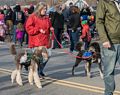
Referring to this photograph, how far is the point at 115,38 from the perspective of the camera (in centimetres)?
680

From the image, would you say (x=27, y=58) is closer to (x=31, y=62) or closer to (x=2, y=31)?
(x=31, y=62)

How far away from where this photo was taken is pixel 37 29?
992 cm

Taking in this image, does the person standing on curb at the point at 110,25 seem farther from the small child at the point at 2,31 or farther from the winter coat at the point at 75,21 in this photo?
the small child at the point at 2,31

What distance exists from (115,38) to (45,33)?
11.6ft

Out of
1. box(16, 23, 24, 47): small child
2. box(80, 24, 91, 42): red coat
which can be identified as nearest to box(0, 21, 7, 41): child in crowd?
box(16, 23, 24, 47): small child

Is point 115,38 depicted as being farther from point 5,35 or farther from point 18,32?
point 5,35

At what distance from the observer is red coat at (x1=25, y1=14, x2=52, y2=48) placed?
387 inches

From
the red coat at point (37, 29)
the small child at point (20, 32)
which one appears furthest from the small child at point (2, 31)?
the red coat at point (37, 29)

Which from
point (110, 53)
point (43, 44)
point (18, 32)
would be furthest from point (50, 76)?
point (18, 32)

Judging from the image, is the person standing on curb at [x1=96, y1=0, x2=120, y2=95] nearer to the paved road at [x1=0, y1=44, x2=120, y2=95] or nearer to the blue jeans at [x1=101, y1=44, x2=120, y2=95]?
the blue jeans at [x1=101, y1=44, x2=120, y2=95]

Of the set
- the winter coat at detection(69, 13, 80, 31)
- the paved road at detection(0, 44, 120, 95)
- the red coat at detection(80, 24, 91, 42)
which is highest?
the winter coat at detection(69, 13, 80, 31)

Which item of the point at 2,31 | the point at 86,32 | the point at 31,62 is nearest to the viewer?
the point at 31,62

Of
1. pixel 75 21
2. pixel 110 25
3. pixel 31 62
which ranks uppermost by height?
pixel 75 21

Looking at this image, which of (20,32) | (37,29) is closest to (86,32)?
(20,32)
